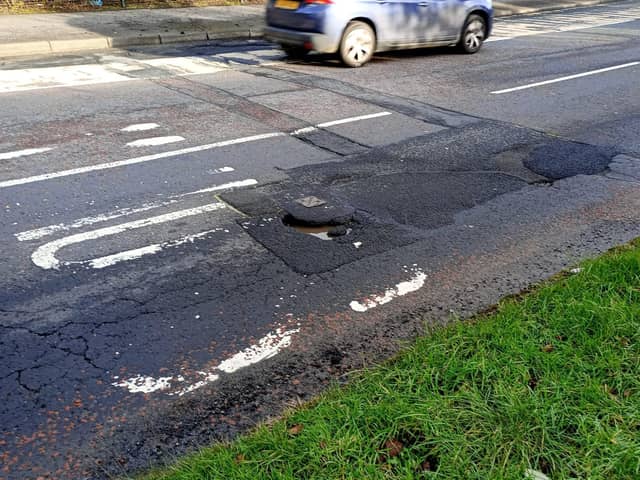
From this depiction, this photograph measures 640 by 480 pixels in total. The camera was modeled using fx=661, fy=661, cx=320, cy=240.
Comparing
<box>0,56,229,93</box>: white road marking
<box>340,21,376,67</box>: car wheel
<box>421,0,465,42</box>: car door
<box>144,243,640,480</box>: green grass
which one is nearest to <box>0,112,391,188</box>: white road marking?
<box>340,21,376,67</box>: car wheel

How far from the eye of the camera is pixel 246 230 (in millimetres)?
5152

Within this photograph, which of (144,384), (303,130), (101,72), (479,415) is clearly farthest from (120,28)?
(479,415)

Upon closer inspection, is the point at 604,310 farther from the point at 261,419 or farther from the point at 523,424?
the point at 261,419

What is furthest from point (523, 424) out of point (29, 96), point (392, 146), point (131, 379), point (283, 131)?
point (29, 96)

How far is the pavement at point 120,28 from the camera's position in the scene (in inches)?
498

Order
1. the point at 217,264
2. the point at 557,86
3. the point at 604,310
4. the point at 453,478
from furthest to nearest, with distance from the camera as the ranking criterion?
the point at 557,86, the point at 217,264, the point at 604,310, the point at 453,478

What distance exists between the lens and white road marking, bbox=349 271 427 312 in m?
4.22

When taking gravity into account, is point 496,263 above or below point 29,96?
below

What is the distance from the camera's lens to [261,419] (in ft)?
10.4

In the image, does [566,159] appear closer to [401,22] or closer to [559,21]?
Result: [401,22]

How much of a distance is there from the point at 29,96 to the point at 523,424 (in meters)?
8.32

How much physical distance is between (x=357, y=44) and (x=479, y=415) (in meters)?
9.39

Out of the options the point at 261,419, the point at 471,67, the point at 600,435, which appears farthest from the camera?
the point at 471,67

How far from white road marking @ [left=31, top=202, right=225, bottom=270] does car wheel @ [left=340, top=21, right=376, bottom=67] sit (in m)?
6.49
